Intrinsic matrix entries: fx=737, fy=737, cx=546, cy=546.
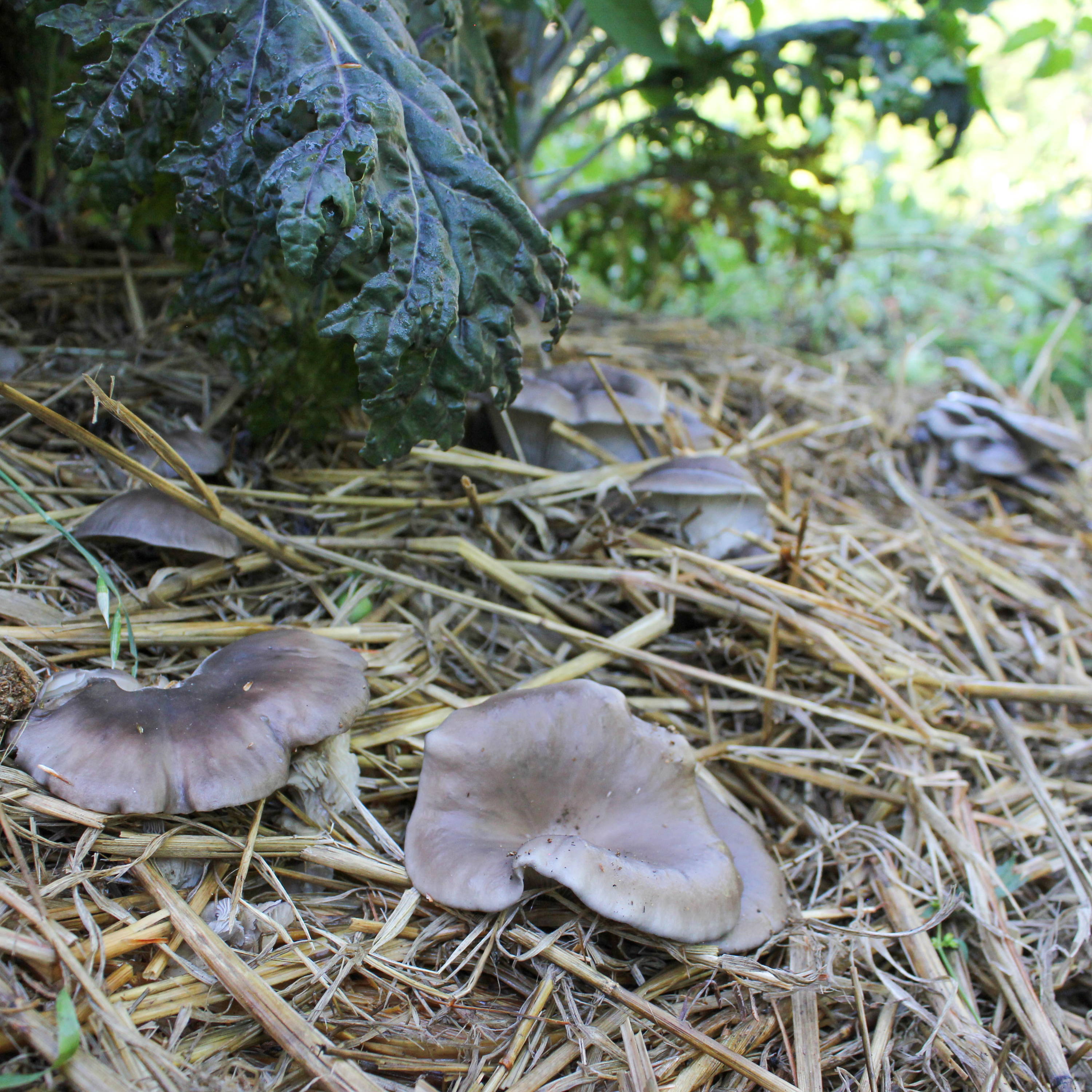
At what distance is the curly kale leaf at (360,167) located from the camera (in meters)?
1.28

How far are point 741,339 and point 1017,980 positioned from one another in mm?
3384

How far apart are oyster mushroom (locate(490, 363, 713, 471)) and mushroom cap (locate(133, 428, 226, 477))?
79cm

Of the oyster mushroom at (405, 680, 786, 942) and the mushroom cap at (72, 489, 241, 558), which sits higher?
the mushroom cap at (72, 489, 241, 558)

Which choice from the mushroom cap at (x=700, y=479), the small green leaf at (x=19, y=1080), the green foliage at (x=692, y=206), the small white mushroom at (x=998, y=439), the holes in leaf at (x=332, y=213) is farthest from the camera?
the small white mushroom at (x=998, y=439)

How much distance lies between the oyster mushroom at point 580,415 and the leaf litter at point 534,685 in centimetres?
12

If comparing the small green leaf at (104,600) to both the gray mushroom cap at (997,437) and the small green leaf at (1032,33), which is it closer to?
the gray mushroom cap at (997,437)

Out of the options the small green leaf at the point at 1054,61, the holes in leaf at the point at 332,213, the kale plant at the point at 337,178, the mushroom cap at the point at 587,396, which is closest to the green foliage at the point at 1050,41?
the small green leaf at the point at 1054,61

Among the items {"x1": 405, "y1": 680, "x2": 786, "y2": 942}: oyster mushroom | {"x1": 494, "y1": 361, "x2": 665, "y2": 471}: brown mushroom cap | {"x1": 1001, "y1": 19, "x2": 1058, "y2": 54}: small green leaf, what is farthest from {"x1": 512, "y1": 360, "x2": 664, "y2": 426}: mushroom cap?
{"x1": 1001, "y1": 19, "x2": 1058, "y2": 54}: small green leaf

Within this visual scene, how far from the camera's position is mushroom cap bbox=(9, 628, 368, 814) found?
119 centimetres

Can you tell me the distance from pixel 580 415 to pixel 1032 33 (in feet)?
7.74

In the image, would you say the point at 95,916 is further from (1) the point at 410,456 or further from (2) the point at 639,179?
(2) the point at 639,179

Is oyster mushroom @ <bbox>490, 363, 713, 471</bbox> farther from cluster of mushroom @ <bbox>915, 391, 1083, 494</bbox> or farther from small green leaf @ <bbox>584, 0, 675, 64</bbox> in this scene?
cluster of mushroom @ <bbox>915, 391, 1083, 494</bbox>

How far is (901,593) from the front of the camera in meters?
2.38

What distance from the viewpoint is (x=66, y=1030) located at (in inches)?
37.6
